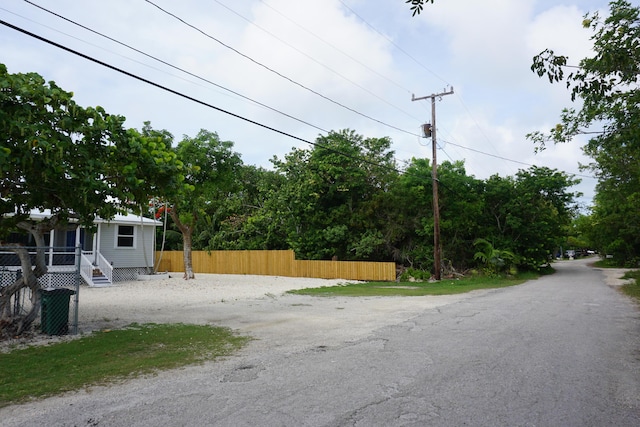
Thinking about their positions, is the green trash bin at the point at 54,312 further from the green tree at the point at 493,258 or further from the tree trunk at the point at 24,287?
the green tree at the point at 493,258

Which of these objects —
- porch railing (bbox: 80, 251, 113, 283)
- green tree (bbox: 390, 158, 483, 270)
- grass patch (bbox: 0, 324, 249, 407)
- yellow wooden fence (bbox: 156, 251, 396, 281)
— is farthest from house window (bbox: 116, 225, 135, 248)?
grass patch (bbox: 0, 324, 249, 407)

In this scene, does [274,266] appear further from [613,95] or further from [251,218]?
[613,95]

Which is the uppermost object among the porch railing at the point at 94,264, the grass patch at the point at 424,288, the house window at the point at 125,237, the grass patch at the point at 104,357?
the house window at the point at 125,237

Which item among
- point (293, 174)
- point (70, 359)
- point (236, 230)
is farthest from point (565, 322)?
point (236, 230)

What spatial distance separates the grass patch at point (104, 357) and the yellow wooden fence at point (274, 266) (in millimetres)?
17289

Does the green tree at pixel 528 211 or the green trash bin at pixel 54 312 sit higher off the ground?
the green tree at pixel 528 211

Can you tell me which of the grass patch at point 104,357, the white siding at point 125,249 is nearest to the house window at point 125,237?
the white siding at point 125,249

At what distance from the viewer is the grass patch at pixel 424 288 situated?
18.0 metres

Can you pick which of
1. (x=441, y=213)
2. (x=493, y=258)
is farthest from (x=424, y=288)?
(x=441, y=213)

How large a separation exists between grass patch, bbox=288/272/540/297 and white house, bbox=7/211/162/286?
391 inches

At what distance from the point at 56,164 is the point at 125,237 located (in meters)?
19.1

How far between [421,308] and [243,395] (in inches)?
337

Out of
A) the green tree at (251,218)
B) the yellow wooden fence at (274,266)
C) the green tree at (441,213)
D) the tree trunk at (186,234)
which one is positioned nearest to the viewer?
the tree trunk at (186,234)

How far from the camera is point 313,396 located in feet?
16.3
